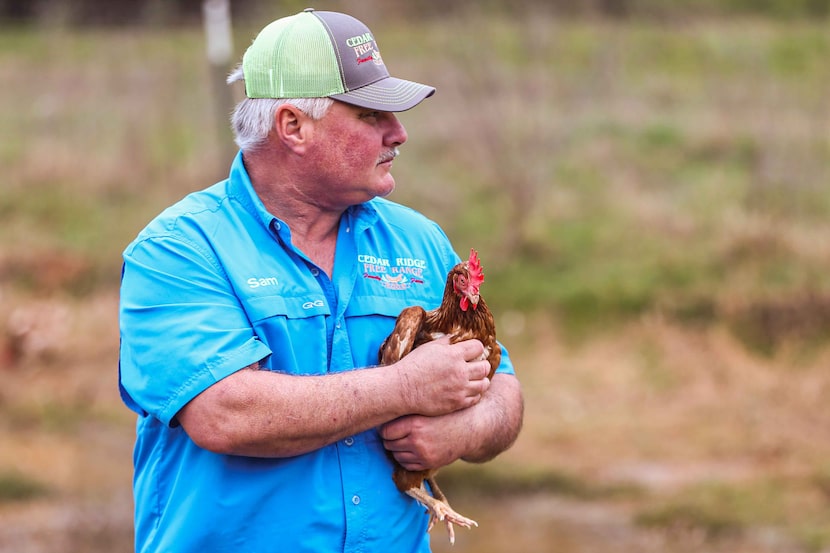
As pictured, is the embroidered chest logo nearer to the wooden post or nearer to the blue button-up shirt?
the blue button-up shirt

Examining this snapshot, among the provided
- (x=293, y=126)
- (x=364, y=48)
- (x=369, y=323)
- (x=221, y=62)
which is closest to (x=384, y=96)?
(x=364, y=48)

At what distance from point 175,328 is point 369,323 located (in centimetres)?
63

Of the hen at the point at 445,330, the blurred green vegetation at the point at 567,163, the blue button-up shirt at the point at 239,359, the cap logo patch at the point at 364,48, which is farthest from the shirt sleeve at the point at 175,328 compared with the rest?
the blurred green vegetation at the point at 567,163

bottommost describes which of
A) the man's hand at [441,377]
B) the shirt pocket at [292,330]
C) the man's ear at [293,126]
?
the man's hand at [441,377]

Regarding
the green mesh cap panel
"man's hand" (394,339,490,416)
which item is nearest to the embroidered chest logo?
"man's hand" (394,339,490,416)

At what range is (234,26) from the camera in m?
16.0

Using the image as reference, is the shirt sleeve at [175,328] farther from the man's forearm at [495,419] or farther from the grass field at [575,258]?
the grass field at [575,258]

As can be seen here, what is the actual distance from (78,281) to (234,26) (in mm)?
6096

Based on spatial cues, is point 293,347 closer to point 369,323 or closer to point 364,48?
point 369,323

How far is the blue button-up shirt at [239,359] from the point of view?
281 centimetres

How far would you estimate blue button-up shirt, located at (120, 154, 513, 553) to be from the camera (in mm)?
2809

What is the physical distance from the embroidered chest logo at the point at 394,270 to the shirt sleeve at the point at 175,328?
0.47m

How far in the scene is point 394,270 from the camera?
331cm

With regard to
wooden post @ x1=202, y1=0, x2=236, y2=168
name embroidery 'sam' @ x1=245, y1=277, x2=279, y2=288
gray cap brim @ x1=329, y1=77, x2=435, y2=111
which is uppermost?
gray cap brim @ x1=329, y1=77, x2=435, y2=111
